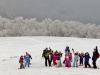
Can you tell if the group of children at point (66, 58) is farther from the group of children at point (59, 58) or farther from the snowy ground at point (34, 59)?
the snowy ground at point (34, 59)

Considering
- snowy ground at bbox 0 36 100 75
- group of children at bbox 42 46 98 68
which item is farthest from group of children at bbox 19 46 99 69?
snowy ground at bbox 0 36 100 75

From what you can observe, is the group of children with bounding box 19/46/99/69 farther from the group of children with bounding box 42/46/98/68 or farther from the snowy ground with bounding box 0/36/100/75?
the snowy ground with bounding box 0/36/100/75

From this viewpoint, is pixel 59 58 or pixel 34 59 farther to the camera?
pixel 34 59

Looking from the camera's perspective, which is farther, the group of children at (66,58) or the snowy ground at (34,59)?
the group of children at (66,58)

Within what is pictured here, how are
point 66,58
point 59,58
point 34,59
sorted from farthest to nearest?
point 34,59, point 59,58, point 66,58

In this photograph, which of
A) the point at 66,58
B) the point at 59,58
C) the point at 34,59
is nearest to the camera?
the point at 66,58

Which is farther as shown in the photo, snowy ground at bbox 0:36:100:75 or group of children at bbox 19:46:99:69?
group of children at bbox 19:46:99:69

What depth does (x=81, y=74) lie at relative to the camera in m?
17.9

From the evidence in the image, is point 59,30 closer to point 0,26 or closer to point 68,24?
point 68,24

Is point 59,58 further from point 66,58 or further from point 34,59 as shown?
point 34,59

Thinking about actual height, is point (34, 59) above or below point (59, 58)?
below

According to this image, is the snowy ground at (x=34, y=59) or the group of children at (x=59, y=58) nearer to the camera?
the snowy ground at (x=34, y=59)

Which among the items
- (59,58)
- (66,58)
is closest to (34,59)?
(59,58)

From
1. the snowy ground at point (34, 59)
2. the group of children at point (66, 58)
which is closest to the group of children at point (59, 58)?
the group of children at point (66, 58)
